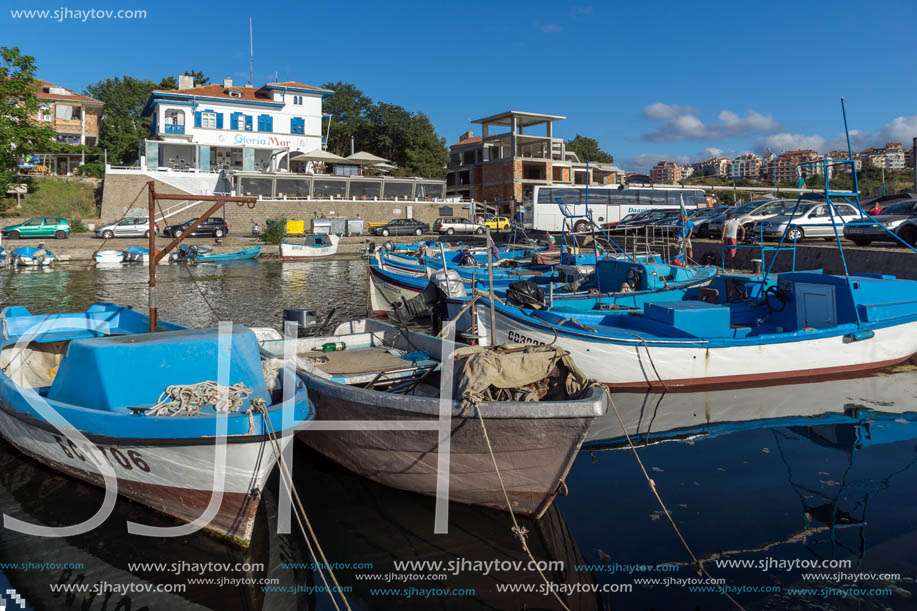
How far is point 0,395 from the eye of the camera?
6.84 m

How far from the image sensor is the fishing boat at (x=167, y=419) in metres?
5.16

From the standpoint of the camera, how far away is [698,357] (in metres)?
9.66

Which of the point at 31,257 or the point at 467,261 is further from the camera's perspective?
the point at 31,257

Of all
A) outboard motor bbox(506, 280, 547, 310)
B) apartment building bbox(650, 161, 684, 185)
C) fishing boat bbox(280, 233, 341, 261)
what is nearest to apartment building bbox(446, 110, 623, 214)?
fishing boat bbox(280, 233, 341, 261)

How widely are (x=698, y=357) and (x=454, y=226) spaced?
3567cm

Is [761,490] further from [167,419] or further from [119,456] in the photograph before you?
[119,456]

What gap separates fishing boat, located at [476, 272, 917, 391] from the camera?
9602mm

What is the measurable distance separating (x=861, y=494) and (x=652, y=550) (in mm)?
2601

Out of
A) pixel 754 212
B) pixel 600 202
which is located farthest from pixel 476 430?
pixel 600 202

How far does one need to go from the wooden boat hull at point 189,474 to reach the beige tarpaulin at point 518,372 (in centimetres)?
186

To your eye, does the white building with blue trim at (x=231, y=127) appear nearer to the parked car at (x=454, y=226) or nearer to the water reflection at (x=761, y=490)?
the parked car at (x=454, y=226)

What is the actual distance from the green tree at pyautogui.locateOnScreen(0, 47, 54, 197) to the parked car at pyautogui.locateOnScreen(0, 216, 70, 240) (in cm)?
259

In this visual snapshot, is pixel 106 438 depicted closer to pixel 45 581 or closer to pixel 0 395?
pixel 45 581

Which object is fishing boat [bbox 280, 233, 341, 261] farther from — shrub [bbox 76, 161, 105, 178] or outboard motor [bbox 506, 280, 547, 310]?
outboard motor [bbox 506, 280, 547, 310]
